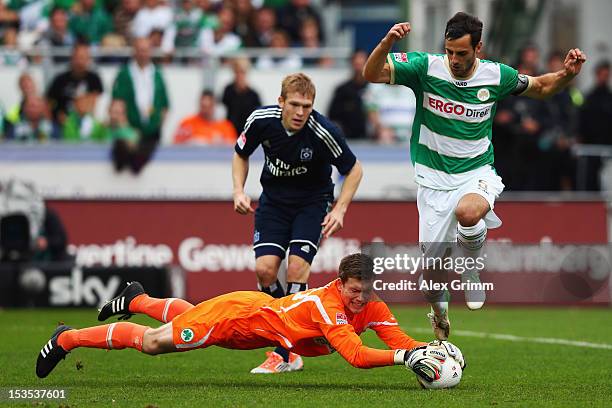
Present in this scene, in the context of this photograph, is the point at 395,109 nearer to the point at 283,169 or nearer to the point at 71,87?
the point at 71,87

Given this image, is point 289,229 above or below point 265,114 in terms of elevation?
below

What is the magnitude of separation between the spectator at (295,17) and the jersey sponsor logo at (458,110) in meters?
13.3

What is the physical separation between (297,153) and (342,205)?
2.13 ft

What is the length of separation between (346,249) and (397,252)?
1.15 meters

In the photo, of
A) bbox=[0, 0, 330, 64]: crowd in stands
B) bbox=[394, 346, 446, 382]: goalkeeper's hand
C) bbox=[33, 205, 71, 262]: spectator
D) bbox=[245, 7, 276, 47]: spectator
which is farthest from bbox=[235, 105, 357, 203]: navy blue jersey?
bbox=[245, 7, 276, 47]: spectator

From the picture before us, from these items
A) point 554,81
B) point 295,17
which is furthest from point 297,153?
point 295,17

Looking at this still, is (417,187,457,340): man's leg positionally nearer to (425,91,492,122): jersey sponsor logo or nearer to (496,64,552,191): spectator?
(425,91,492,122): jersey sponsor logo

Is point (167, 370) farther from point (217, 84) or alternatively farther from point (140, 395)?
point (217, 84)

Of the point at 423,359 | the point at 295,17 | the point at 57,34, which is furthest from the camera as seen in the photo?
the point at 295,17

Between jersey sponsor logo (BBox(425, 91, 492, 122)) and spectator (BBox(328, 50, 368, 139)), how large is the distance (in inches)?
415

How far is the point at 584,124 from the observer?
2181cm

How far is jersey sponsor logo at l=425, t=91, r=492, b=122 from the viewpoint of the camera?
10492 mm

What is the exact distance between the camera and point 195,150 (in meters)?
20.5

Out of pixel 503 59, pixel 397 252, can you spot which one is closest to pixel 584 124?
pixel 503 59
